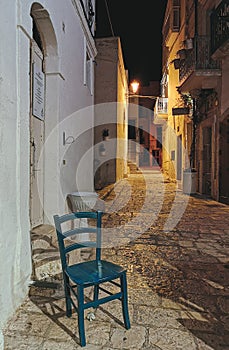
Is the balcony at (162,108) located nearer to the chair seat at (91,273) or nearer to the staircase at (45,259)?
the staircase at (45,259)

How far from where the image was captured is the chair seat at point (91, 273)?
2.04m

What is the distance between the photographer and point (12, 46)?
2.38 metres

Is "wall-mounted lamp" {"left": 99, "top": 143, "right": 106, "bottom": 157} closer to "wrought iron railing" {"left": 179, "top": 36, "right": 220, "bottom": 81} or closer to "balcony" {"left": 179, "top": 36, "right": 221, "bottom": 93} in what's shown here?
"balcony" {"left": 179, "top": 36, "right": 221, "bottom": 93}

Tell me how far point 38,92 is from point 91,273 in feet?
8.30

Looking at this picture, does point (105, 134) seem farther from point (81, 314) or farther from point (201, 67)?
point (81, 314)

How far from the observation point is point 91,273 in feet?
7.10

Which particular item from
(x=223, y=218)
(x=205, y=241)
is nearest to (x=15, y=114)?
(x=205, y=241)

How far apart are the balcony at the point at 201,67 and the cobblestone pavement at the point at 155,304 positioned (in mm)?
5457

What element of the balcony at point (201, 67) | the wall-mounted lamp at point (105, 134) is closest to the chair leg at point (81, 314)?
the balcony at point (201, 67)

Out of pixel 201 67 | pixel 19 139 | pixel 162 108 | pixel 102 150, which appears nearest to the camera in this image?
pixel 19 139

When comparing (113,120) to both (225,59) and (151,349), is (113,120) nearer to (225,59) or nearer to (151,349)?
(225,59)

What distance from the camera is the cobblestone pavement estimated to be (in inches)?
81.3

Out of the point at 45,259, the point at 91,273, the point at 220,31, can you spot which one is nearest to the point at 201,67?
the point at 220,31

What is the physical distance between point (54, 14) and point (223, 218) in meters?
5.23
